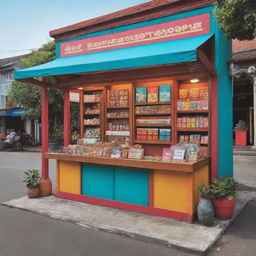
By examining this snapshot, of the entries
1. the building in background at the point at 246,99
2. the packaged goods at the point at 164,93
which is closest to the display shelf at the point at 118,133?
the packaged goods at the point at 164,93

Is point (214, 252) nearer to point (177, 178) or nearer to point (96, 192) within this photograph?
point (177, 178)

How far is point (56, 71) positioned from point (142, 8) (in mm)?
2354

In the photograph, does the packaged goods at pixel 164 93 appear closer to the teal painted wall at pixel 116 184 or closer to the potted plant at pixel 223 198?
the teal painted wall at pixel 116 184

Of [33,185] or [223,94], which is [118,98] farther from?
[33,185]

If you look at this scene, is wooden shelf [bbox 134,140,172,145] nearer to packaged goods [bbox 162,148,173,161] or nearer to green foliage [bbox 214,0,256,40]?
packaged goods [bbox 162,148,173,161]

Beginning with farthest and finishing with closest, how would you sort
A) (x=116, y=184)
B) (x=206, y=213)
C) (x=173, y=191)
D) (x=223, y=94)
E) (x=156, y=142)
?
1. (x=156, y=142)
2. (x=116, y=184)
3. (x=223, y=94)
4. (x=173, y=191)
5. (x=206, y=213)

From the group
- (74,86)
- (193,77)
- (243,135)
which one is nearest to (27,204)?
(74,86)

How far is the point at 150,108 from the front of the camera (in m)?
6.89

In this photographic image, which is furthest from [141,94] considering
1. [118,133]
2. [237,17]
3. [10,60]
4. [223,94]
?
[10,60]

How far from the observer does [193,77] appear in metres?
5.68

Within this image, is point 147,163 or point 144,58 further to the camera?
point 147,163

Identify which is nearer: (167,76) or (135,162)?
(135,162)

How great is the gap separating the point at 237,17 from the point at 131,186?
359 centimetres

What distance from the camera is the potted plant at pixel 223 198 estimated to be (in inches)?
182
